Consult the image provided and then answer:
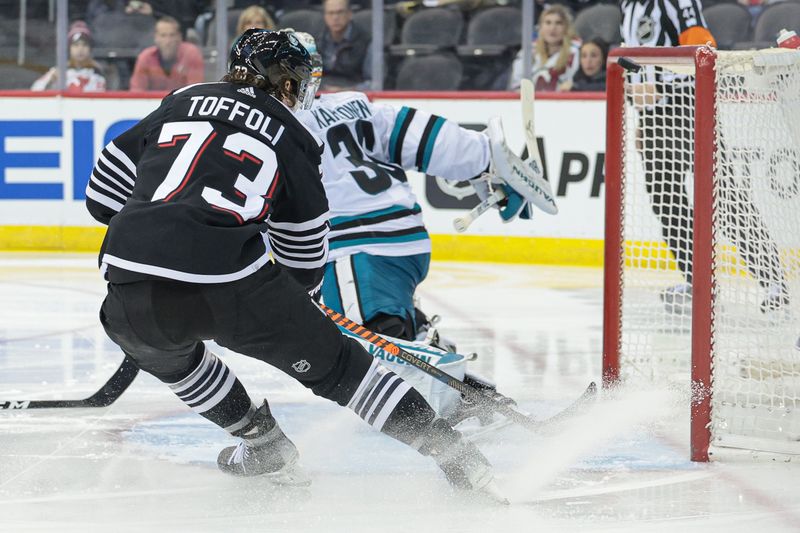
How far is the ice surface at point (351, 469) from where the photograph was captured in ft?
6.58

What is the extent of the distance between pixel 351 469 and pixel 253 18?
163 inches

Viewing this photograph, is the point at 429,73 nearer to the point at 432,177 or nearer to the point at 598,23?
the point at 432,177

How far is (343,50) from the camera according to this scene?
6043mm

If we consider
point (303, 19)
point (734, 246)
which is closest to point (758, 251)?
point (734, 246)

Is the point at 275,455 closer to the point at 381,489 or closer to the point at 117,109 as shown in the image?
the point at 381,489

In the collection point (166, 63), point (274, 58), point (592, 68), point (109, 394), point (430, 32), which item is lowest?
point (109, 394)

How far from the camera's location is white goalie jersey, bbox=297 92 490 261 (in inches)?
105

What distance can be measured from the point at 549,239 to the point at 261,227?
3.90m

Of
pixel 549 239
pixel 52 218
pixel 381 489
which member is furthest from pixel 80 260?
pixel 381 489

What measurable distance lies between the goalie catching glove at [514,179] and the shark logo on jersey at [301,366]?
925mm

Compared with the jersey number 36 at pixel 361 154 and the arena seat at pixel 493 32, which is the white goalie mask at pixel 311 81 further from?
the arena seat at pixel 493 32

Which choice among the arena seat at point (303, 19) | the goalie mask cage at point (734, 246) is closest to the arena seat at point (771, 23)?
the arena seat at point (303, 19)

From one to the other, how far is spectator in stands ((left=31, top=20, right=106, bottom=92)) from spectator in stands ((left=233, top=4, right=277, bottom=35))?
2.48 feet

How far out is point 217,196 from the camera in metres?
1.88
